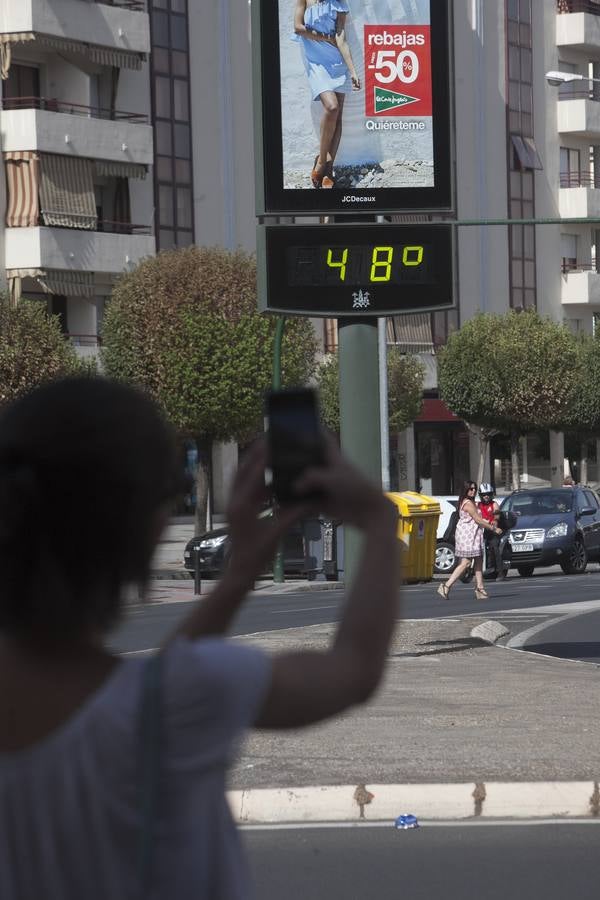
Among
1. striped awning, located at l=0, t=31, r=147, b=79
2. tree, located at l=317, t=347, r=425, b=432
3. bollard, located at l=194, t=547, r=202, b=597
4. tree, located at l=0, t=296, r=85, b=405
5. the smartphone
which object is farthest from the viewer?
tree, located at l=317, t=347, r=425, b=432

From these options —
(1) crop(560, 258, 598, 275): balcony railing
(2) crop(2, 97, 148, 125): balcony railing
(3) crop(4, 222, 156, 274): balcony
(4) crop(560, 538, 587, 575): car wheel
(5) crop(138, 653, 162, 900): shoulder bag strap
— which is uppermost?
Answer: (2) crop(2, 97, 148, 125): balcony railing

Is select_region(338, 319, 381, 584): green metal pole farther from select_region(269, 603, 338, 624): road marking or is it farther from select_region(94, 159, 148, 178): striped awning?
select_region(94, 159, 148, 178): striped awning

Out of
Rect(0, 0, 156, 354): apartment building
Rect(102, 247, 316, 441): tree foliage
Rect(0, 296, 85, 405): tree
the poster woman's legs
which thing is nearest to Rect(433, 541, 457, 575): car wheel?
Rect(0, 296, 85, 405): tree

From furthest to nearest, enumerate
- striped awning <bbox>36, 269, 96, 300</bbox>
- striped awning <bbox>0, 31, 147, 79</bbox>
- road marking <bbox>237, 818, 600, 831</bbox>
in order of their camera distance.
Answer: striped awning <bbox>36, 269, 96, 300</bbox> → striped awning <bbox>0, 31, 147, 79</bbox> → road marking <bbox>237, 818, 600, 831</bbox>

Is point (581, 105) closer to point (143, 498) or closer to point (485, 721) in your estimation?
point (485, 721)

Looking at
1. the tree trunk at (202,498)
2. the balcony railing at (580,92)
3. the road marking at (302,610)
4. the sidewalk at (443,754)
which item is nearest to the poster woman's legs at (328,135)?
the sidewalk at (443,754)

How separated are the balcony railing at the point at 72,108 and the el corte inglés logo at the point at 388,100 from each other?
3529 centimetres

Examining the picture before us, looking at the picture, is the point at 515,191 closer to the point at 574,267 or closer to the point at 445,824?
the point at 574,267

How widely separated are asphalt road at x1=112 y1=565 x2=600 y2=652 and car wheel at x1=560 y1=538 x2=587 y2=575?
4.65 feet

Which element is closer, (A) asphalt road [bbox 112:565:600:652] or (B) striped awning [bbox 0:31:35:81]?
(A) asphalt road [bbox 112:565:600:652]

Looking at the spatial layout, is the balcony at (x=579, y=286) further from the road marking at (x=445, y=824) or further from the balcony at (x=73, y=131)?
the road marking at (x=445, y=824)

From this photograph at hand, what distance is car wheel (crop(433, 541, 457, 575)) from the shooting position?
34.8 m

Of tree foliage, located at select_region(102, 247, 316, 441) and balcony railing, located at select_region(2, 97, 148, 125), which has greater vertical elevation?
balcony railing, located at select_region(2, 97, 148, 125)

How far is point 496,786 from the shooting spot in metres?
8.58
